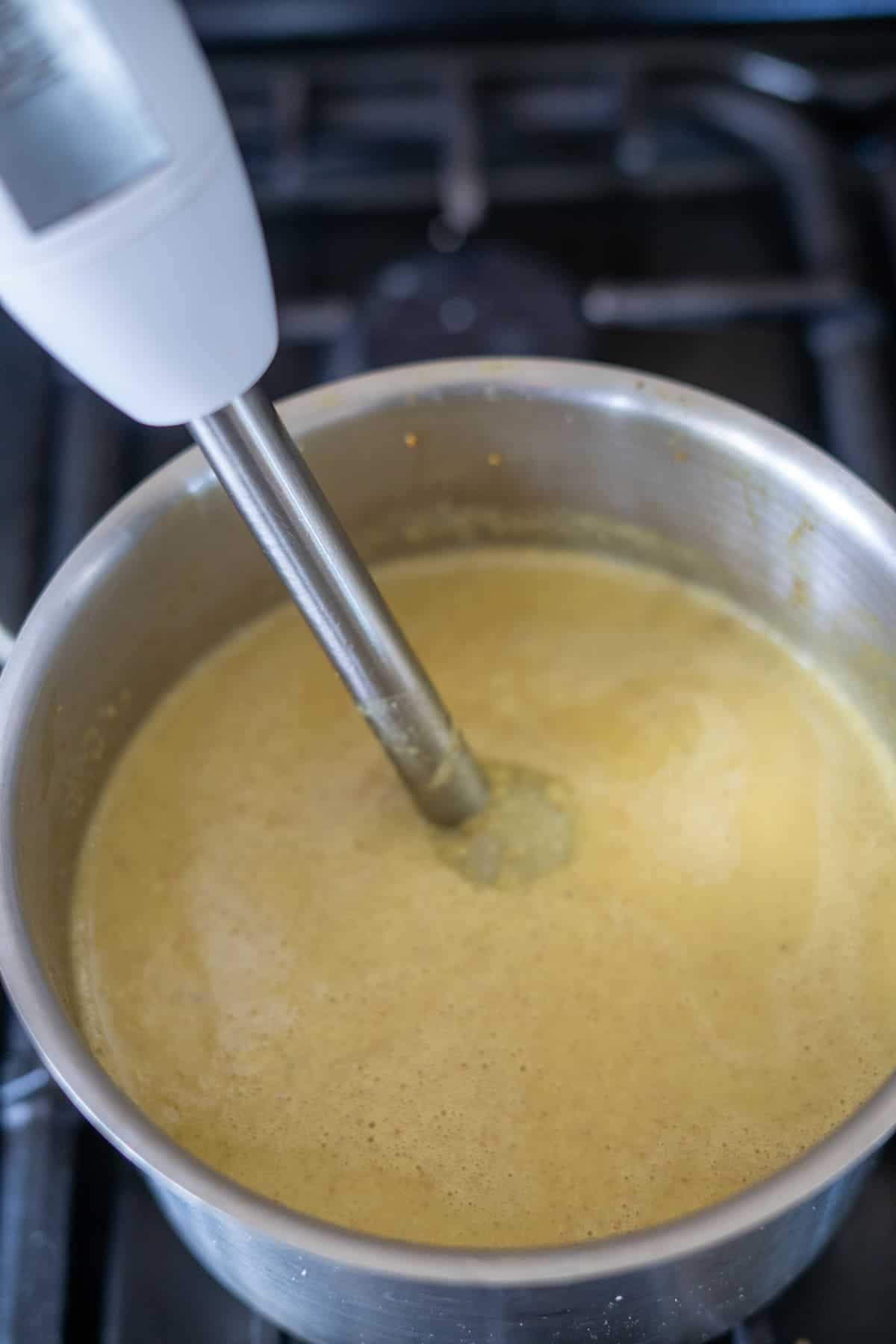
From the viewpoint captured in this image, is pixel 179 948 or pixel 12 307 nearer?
pixel 12 307

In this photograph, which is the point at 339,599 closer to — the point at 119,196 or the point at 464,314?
the point at 119,196

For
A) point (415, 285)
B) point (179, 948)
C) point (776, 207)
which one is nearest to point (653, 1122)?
point (179, 948)

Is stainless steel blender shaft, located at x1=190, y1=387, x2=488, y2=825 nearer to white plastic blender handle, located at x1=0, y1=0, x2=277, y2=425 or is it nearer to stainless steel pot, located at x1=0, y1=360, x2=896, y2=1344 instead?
white plastic blender handle, located at x1=0, y1=0, x2=277, y2=425

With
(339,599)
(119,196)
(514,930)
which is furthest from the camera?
(514,930)

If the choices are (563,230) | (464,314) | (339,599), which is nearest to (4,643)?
(339,599)

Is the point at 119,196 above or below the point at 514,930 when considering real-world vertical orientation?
above

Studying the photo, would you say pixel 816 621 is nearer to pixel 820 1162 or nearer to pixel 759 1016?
pixel 759 1016

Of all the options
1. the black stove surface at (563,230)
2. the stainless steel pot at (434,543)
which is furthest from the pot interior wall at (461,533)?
the black stove surface at (563,230)

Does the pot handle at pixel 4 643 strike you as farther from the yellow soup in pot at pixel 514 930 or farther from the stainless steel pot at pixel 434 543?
the yellow soup in pot at pixel 514 930
